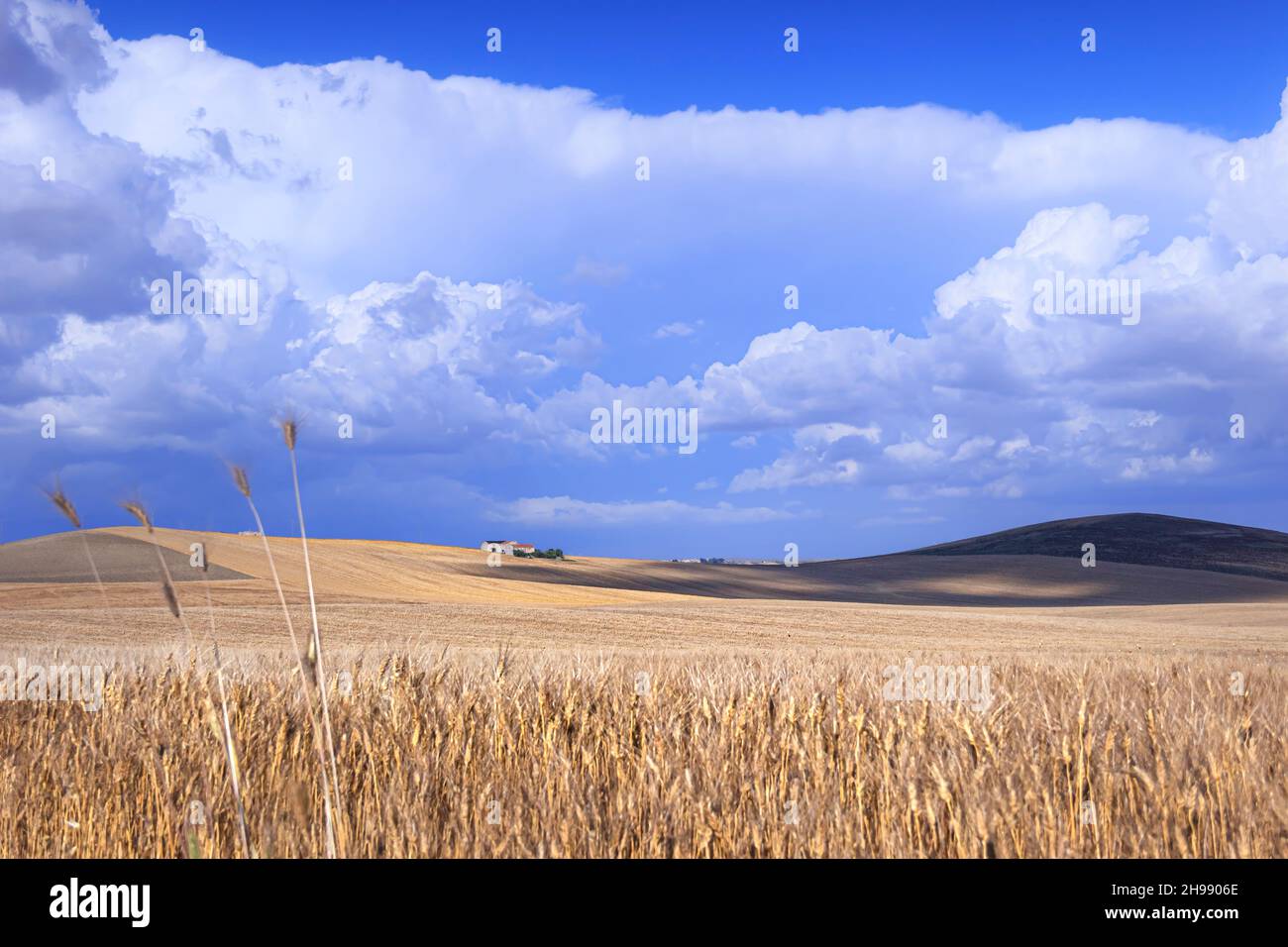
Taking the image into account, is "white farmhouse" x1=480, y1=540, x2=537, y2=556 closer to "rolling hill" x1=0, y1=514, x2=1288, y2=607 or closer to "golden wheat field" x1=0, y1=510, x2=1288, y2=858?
"rolling hill" x1=0, y1=514, x2=1288, y2=607

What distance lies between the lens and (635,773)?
4773 mm

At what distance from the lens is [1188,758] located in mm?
4691

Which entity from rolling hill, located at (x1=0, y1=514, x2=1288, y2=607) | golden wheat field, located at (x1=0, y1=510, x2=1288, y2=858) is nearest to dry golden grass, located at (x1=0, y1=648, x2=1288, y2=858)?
golden wheat field, located at (x1=0, y1=510, x2=1288, y2=858)

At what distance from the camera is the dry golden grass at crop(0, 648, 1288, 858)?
3.79 m

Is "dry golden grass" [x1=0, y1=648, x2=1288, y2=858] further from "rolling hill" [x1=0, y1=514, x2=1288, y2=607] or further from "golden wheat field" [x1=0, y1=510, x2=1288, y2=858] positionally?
"rolling hill" [x1=0, y1=514, x2=1288, y2=607]

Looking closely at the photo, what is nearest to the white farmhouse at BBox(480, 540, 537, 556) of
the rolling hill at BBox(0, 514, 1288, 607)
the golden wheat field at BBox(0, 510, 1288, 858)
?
the rolling hill at BBox(0, 514, 1288, 607)

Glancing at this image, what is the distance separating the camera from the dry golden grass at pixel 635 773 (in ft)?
12.4

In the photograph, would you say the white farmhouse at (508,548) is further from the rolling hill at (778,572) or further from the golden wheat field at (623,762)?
the golden wheat field at (623,762)

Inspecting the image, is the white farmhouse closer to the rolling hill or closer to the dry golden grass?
the rolling hill

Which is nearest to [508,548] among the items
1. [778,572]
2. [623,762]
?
[778,572]

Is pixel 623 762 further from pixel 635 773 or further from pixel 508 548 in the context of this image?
pixel 508 548

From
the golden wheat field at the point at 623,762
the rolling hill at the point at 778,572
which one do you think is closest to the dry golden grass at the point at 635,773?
the golden wheat field at the point at 623,762

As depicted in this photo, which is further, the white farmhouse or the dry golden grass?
the white farmhouse
